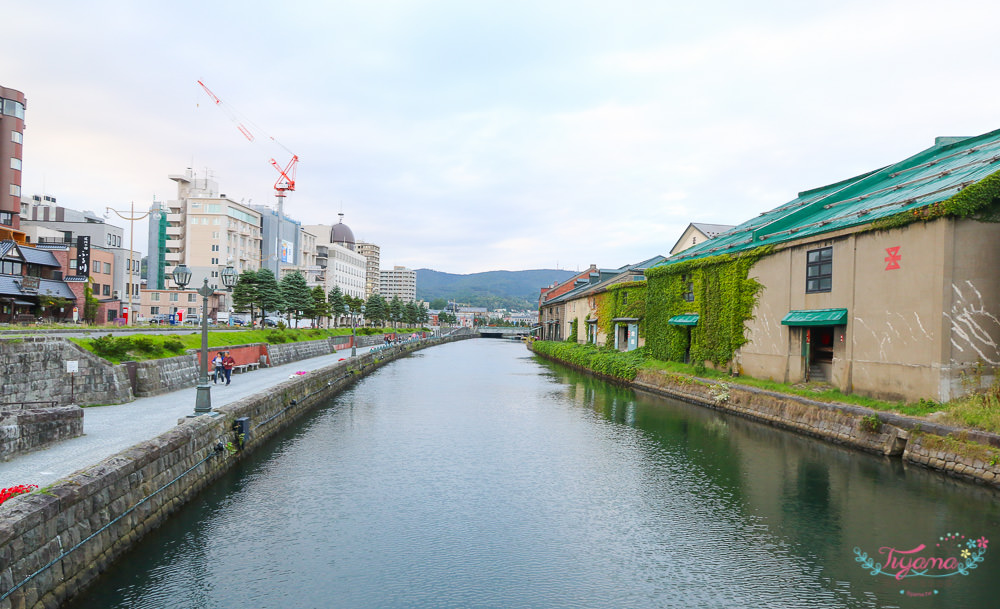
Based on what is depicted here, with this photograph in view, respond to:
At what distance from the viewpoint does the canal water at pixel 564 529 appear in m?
9.95

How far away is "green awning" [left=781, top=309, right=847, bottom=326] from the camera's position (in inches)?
930

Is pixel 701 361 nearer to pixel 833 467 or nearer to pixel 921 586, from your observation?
pixel 833 467

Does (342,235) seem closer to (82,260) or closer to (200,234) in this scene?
(200,234)

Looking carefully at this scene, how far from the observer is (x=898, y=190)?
79.0ft

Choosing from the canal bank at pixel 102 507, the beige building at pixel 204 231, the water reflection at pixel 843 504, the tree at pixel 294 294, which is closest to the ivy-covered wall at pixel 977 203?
the water reflection at pixel 843 504

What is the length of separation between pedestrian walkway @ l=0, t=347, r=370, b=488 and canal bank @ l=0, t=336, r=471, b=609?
50.9 inches

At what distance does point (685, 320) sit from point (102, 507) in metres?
33.1

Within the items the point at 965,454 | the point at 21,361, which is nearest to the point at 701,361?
the point at 965,454

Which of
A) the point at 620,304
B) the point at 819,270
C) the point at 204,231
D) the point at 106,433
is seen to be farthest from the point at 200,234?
the point at 819,270

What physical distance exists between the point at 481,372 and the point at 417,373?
6.07 m

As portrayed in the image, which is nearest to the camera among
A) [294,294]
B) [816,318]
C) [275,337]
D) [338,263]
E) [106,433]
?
[106,433]

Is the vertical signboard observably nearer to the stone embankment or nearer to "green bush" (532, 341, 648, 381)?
the stone embankment

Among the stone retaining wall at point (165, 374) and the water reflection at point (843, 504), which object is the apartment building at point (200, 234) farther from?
the water reflection at point (843, 504)

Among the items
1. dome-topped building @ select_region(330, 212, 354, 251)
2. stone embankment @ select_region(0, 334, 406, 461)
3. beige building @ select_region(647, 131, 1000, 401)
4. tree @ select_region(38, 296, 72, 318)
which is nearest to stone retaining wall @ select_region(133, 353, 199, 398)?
stone embankment @ select_region(0, 334, 406, 461)
